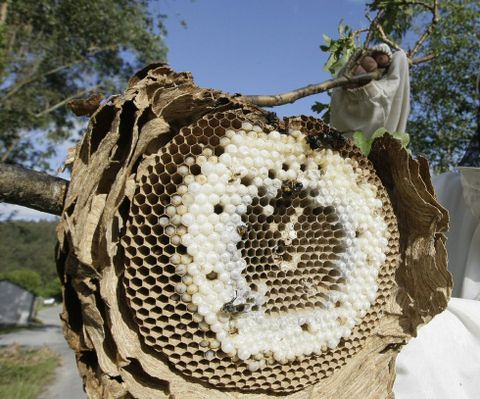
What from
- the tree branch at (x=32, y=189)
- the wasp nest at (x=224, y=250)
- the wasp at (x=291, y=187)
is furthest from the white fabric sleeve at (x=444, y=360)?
the tree branch at (x=32, y=189)

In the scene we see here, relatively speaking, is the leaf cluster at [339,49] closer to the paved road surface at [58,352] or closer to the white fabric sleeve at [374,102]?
the white fabric sleeve at [374,102]

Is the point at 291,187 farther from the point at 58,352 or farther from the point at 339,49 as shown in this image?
the point at 58,352

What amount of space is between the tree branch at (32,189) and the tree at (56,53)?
806 cm

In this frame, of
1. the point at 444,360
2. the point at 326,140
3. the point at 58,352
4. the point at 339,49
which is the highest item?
the point at 339,49

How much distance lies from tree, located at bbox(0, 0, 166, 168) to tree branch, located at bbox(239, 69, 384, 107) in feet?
25.2

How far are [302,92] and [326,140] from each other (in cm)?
27

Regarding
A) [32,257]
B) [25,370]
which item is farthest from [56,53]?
[32,257]

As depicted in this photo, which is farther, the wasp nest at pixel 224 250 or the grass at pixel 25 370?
the grass at pixel 25 370

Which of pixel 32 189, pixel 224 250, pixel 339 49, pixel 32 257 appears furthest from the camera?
pixel 32 257

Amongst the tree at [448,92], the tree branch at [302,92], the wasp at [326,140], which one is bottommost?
the wasp at [326,140]

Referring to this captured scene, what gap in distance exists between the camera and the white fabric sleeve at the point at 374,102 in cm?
134

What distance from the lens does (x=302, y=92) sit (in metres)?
A: 0.97

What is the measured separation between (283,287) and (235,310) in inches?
3.6

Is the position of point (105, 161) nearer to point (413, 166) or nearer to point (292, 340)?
point (292, 340)
